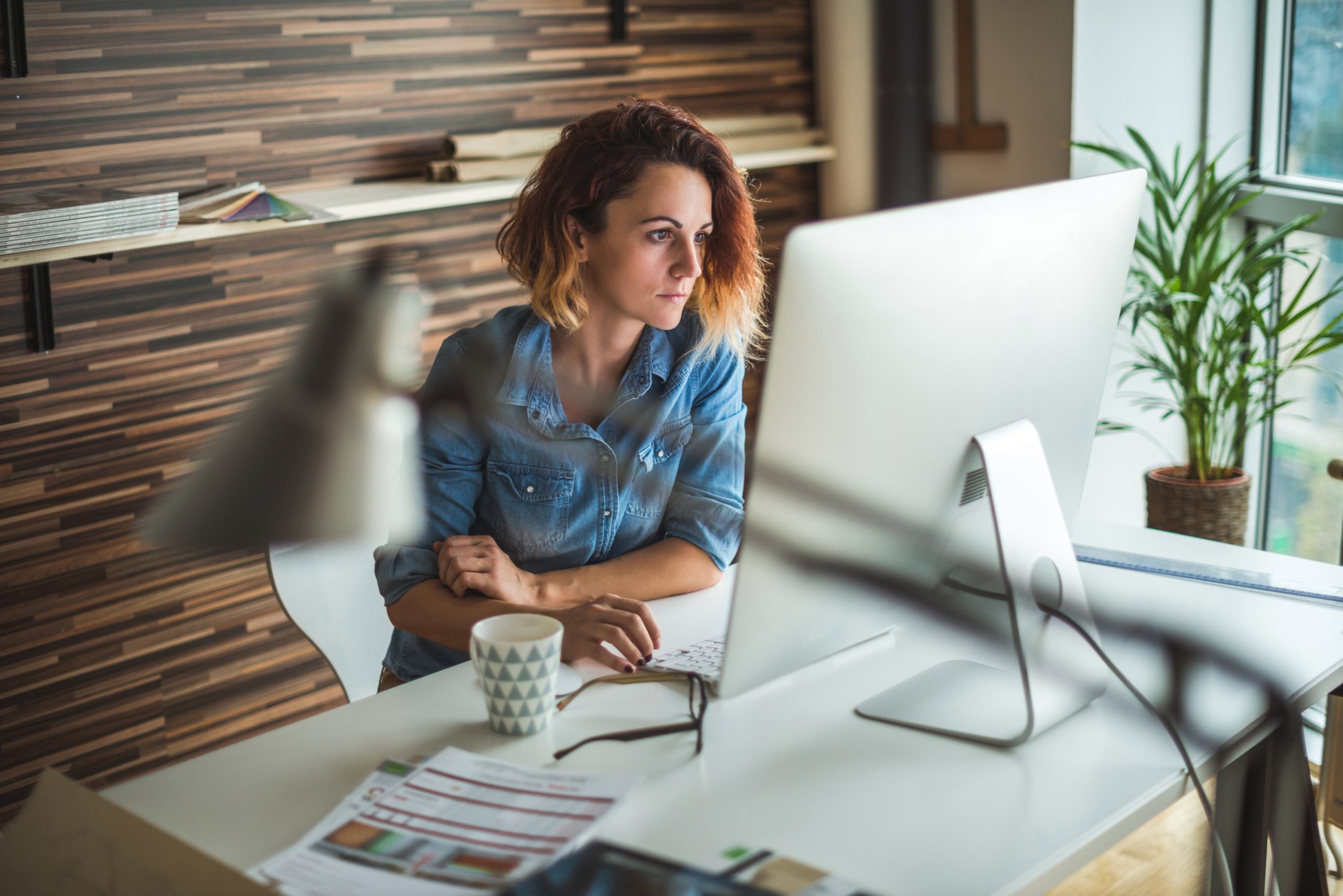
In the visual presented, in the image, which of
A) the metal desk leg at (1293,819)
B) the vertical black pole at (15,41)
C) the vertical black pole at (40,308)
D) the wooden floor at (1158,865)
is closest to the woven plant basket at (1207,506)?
the wooden floor at (1158,865)

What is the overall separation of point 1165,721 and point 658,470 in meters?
0.75

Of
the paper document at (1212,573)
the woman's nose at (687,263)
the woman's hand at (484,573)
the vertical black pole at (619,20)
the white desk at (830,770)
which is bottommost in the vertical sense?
the white desk at (830,770)

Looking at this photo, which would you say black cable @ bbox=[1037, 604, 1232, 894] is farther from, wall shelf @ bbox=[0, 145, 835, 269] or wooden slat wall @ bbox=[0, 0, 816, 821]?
wooden slat wall @ bbox=[0, 0, 816, 821]

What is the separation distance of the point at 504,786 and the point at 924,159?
96.8 inches

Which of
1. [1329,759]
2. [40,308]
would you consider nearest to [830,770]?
[1329,759]

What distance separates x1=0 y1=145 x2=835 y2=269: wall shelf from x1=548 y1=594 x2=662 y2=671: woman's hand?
1.15 meters

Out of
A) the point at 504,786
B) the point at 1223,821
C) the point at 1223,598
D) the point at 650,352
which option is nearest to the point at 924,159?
the point at 650,352

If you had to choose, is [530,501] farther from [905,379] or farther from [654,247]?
[905,379]

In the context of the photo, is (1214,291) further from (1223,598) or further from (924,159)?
(1223,598)

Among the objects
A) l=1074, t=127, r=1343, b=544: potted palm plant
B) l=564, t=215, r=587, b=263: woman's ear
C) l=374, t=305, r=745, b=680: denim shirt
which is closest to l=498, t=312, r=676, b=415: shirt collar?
l=374, t=305, r=745, b=680: denim shirt

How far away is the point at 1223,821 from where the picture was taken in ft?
4.28

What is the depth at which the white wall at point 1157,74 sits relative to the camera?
9.22ft

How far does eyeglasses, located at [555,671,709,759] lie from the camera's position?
3.83 feet

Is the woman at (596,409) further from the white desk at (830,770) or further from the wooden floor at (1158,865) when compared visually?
the wooden floor at (1158,865)
